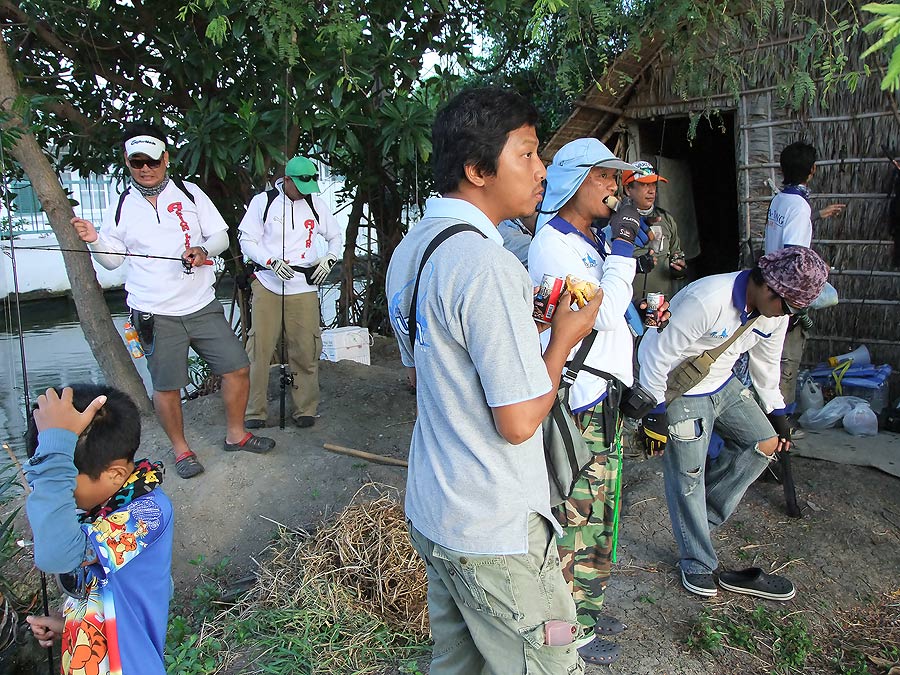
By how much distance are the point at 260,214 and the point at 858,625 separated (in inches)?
172

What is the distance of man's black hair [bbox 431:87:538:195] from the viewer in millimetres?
1763

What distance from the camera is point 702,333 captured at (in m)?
3.18

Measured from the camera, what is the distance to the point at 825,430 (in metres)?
5.60

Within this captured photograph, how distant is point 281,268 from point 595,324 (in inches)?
125

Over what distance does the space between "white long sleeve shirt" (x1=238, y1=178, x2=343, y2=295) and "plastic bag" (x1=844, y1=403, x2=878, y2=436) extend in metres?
4.18

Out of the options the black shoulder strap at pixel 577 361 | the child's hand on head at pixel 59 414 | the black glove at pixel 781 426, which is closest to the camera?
the child's hand on head at pixel 59 414

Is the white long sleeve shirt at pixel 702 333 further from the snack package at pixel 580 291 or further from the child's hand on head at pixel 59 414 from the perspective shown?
the child's hand on head at pixel 59 414

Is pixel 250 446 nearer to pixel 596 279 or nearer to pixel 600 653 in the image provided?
pixel 600 653

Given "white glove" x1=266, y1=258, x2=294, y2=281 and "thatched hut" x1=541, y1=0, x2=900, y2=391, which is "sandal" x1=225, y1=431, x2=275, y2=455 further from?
"thatched hut" x1=541, y1=0, x2=900, y2=391

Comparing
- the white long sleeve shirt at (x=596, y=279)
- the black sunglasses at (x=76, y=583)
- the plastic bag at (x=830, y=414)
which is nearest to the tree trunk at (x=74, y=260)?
the black sunglasses at (x=76, y=583)

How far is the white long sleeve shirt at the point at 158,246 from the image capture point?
4.44 meters

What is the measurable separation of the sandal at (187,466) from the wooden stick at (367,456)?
2.82 ft

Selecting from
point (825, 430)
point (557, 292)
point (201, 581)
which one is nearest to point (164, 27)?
point (201, 581)

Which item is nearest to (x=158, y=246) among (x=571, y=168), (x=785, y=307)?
(x=571, y=168)
